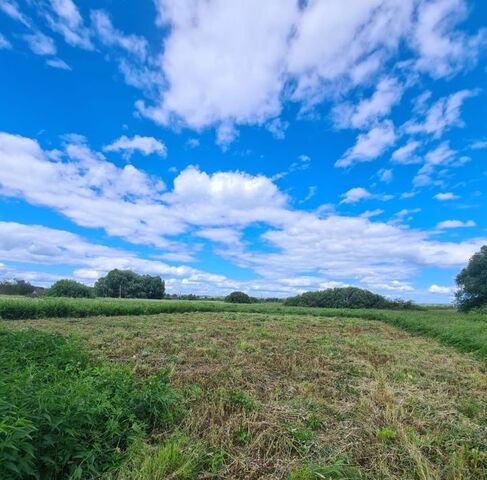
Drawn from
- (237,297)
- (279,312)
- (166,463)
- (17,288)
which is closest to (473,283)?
(279,312)

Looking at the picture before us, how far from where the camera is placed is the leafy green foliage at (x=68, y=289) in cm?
4591

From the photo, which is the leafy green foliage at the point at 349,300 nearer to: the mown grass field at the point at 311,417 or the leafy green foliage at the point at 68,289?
the leafy green foliage at the point at 68,289

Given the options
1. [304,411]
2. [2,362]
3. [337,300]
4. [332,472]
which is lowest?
[332,472]

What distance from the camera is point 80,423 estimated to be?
3.59 m

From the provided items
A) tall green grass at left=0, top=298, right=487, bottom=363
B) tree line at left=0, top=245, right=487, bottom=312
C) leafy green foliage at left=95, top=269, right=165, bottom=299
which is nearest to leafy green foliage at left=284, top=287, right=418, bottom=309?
tree line at left=0, top=245, right=487, bottom=312

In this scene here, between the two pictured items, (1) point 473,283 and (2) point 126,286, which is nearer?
(1) point 473,283

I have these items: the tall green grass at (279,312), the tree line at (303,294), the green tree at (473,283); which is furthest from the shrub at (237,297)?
the green tree at (473,283)

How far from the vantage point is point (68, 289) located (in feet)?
152

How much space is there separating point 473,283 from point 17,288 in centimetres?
6142

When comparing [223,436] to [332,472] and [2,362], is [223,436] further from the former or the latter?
[2,362]

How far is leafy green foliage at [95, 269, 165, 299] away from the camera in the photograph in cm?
5972

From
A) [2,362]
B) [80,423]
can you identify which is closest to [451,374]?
[80,423]

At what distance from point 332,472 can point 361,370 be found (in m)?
4.55

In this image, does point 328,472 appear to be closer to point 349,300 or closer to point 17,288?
point 349,300
